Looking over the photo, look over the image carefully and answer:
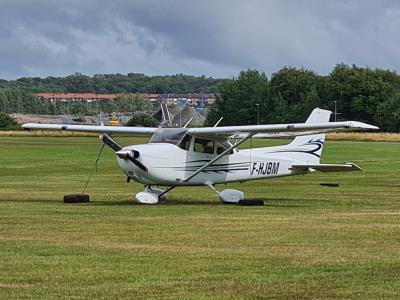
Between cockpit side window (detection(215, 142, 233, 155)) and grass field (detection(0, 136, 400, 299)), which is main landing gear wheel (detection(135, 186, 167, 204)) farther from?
cockpit side window (detection(215, 142, 233, 155))

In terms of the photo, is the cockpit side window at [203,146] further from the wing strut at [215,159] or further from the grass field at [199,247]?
the grass field at [199,247]

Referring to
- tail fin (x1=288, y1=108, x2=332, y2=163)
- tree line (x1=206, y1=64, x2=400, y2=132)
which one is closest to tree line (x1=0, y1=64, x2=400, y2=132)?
tree line (x1=206, y1=64, x2=400, y2=132)

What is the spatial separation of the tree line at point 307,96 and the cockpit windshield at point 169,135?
Answer: 357 ft

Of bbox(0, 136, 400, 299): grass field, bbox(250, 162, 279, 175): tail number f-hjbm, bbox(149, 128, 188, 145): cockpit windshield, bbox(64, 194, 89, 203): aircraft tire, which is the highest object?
bbox(149, 128, 188, 145): cockpit windshield

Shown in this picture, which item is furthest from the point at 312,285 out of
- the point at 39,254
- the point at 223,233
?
the point at 223,233

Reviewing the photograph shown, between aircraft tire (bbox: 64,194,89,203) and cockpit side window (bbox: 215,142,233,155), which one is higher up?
cockpit side window (bbox: 215,142,233,155)

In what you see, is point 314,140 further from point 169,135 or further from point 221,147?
point 169,135

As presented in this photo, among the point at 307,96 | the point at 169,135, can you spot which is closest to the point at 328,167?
the point at 169,135

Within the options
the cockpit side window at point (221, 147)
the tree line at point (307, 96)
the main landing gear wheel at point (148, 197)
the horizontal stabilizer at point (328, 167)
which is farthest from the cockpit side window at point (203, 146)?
the tree line at point (307, 96)

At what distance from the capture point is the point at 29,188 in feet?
101

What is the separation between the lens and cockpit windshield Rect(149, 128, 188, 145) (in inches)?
964

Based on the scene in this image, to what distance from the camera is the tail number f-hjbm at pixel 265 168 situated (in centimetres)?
2569

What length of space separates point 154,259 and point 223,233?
3.40m

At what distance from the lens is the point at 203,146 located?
2503cm
